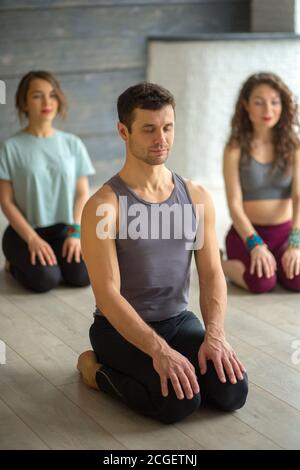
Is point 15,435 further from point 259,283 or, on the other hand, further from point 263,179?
point 263,179

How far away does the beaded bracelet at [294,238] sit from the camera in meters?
2.90

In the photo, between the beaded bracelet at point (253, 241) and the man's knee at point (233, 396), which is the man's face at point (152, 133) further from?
the beaded bracelet at point (253, 241)

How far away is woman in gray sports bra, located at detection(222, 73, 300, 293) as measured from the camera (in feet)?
9.51

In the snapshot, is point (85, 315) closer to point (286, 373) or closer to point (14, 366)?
point (14, 366)

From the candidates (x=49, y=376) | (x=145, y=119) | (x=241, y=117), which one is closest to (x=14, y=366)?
(x=49, y=376)

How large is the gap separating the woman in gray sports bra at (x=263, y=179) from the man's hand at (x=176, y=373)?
40.3 inches

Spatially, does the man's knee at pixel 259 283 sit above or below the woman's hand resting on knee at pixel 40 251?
below

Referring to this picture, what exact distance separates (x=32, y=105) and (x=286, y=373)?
1313 millimetres

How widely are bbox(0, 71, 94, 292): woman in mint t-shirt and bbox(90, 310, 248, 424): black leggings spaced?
31.2 inches

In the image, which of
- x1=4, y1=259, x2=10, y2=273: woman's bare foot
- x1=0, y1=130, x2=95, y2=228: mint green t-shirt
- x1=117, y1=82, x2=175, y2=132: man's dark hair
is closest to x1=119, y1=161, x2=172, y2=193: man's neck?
x1=117, y1=82, x2=175, y2=132: man's dark hair

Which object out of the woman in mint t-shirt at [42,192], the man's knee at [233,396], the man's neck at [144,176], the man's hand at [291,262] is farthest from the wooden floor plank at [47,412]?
the man's hand at [291,262]

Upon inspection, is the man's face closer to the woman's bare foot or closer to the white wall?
the woman's bare foot

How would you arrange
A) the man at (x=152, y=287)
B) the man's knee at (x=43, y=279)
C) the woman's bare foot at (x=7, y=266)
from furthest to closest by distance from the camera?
the woman's bare foot at (x=7, y=266), the man's knee at (x=43, y=279), the man at (x=152, y=287)

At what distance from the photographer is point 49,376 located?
218cm
